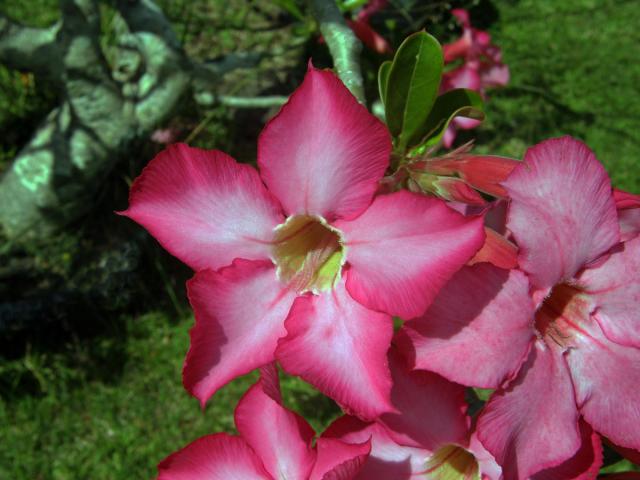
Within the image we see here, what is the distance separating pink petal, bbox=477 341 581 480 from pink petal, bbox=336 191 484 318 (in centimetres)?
14

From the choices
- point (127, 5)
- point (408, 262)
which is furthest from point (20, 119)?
point (408, 262)

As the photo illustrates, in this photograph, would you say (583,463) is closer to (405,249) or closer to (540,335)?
(540,335)

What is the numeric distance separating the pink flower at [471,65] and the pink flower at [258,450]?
1.33 meters

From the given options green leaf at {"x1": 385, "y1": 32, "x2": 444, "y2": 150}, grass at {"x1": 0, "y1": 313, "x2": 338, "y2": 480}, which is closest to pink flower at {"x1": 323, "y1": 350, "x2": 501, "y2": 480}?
green leaf at {"x1": 385, "y1": 32, "x2": 444, "y2": 150}

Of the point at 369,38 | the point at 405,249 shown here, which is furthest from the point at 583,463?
the point at 369,38

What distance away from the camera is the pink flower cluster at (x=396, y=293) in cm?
64

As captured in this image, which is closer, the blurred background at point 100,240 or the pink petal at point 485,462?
the pink petal at point 485,462

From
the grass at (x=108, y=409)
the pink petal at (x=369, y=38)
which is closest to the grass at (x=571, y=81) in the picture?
the pink petal at (x=369, y=38)

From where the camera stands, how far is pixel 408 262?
651 millimetres

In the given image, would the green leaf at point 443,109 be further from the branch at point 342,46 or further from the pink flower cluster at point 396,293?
the pink flower cluster at point 396,293

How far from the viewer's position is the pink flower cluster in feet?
2.11

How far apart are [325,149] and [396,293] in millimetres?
161

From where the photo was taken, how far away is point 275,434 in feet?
2.56

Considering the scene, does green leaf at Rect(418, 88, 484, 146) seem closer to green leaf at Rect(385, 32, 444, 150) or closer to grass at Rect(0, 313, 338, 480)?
green leaf at Rect(385, 32, 444, 150)
